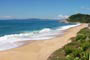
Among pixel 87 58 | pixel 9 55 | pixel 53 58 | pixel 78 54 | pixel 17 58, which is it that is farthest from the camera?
pixel 9 55

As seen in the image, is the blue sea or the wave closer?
the wave

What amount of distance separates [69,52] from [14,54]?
181 inches

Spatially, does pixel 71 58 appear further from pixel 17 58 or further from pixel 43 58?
pixel 17 58

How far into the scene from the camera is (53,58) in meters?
13.1

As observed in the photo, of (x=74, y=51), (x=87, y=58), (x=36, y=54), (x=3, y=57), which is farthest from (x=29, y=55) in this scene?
(x=87, y=58)

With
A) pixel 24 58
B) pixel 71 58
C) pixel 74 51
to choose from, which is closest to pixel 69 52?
pixel 74 51

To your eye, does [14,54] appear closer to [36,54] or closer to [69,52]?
[36,54]

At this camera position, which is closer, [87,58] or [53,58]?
[87,58]

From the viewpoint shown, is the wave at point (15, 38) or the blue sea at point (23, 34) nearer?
the wave at point (15, 38)

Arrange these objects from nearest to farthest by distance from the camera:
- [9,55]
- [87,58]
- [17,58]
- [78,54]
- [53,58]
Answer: [87,58] < [78,54] < [53,58] < [17,58] < [9,55]

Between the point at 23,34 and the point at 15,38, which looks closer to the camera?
the point at 15,38

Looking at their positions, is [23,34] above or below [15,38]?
below

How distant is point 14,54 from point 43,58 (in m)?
2.48

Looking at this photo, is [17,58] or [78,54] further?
[17,58]
